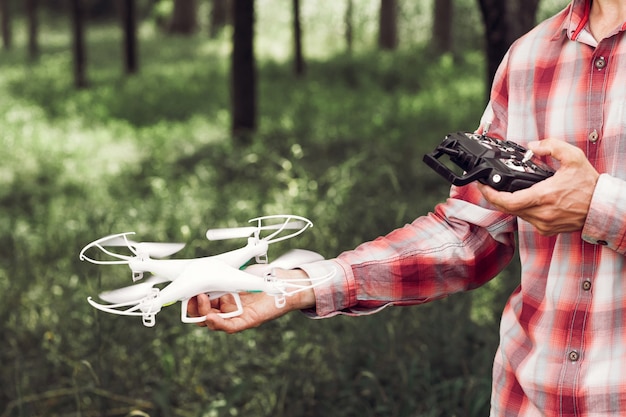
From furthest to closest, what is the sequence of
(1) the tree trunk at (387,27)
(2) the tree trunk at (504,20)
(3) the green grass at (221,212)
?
(1) the tree trunk at (387,27), (2) the tree trunk at (504,20), (3) the green grass at (221,212)

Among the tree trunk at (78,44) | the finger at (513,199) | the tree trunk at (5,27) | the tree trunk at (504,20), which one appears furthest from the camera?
the tree trunk at (5,27)

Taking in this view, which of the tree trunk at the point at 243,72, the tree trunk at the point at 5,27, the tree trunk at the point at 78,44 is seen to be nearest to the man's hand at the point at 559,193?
the tree trunk at the point at 243,72

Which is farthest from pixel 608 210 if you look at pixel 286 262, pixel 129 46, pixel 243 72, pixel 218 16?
pixel 218 16

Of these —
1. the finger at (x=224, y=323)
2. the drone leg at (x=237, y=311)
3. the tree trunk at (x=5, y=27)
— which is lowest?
the finger at (x=224, y=323)

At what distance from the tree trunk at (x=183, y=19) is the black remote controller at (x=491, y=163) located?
2626 centimetres

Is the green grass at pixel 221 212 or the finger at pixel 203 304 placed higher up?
the finger at pixel 203 304

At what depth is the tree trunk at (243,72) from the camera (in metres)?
9.99

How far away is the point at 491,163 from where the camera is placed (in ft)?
4.83

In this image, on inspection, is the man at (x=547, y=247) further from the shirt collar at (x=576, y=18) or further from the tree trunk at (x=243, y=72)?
the tree trunk at (x=243, y=72)

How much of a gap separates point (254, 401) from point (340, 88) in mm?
10802

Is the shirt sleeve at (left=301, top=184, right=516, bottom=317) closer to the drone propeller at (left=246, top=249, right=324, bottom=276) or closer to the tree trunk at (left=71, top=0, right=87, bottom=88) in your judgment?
the drone propeller at (left=246, top=249, right=324, bottom=276)

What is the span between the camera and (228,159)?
9.08 metres

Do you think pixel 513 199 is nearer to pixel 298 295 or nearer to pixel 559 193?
pixel 559 193

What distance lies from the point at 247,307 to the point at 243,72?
348 inches
